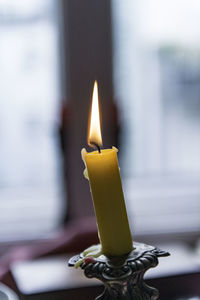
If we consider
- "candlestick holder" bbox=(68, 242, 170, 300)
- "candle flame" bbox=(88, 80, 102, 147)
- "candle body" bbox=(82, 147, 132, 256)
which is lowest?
"candlestick holder" bbox=(68, 242, 170, 300)

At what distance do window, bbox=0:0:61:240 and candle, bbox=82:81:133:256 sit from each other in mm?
1424

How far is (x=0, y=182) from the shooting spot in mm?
Answer: 1931

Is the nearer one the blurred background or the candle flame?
the candle flame

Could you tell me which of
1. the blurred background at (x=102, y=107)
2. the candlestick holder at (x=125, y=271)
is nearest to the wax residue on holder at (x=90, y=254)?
the candlestick holder at (x=125, y=271)

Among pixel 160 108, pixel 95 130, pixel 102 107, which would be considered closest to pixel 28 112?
pixel 102 107

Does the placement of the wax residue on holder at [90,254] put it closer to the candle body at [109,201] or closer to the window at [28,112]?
the candle body at [109,201]

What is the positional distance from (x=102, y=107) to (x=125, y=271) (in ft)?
4.80

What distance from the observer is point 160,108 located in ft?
6.22

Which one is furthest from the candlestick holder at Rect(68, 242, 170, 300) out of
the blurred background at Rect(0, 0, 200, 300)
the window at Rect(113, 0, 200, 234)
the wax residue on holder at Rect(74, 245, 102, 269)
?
the window at Rect(113, 0, 200, 234)

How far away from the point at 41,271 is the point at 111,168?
283 mm

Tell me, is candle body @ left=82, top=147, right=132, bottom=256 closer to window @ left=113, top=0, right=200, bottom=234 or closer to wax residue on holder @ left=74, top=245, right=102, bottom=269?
wax residue on holder @ left=74, top=245, right=102, bottom=269

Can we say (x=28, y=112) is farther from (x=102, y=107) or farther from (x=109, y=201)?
(x=109, y=201)

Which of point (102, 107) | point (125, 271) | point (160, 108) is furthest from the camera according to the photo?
point (160, 108)

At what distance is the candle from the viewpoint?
0.34 metres
